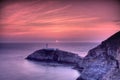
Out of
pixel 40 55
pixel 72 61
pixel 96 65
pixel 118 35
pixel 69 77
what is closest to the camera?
pixel 118 35

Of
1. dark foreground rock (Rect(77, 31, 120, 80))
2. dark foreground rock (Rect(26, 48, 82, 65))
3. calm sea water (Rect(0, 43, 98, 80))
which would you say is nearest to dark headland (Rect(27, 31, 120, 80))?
dark foreground rock (Rect(77, 31, 120, 80))

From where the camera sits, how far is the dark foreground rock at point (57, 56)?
21.0 m

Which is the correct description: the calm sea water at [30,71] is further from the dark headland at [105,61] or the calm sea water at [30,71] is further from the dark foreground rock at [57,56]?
the dark headland at [105,61]

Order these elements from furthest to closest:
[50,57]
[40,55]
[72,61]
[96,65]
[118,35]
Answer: [40,55], [50,57], [72,61], [96,65], [118,35]

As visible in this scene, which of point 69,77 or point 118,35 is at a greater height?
point 118,35

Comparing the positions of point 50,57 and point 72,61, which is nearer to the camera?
point 72,61

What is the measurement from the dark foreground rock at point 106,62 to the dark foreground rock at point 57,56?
375 inches

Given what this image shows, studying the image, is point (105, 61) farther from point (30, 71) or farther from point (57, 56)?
point (57, 56)

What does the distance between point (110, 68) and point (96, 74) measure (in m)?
1.08

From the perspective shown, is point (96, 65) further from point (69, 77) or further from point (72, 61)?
point (72, 61)

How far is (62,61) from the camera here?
838 inches

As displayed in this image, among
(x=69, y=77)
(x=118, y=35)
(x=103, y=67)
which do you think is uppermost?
(x=118, y=35)

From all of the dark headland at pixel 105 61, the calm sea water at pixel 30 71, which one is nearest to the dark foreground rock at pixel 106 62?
the dark headland at pixel 105 61

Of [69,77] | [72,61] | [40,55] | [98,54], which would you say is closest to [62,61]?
[72,61]
